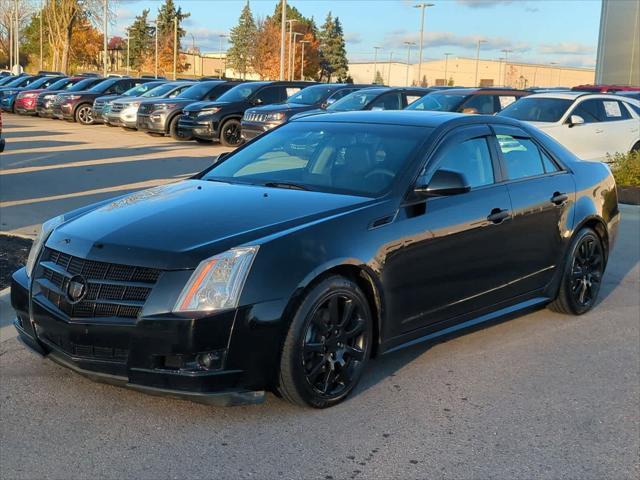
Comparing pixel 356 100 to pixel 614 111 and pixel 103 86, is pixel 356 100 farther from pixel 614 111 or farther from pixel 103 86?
pixel 103 86

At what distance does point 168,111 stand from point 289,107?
4.82 metres

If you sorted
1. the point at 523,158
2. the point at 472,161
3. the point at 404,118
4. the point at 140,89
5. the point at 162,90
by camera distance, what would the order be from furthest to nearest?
the point at 140,89
the point at 162,90
the point at 523,158
the point at 404,118
the point at 472,161

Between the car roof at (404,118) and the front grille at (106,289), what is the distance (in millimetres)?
2319

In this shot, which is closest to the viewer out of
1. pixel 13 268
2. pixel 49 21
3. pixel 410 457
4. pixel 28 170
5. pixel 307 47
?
pixel 410 457

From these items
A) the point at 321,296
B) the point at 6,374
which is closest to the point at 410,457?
the point at 321,296

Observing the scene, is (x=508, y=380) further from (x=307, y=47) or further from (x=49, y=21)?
(x=307, y=47)

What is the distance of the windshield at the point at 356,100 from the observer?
A: 18.1 m

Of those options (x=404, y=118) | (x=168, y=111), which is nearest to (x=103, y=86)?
(x=168, y=111)

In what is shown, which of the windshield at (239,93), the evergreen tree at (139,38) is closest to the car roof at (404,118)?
the windshield at (239,93)

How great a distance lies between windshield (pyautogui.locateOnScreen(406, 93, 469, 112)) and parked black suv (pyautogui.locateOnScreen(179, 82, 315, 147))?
576cm

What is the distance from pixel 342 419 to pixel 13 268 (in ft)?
12.0

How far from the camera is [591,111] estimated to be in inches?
603

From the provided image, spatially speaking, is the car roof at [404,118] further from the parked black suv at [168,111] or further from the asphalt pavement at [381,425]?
the parked black suv at [168,111]

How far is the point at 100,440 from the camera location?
391 centimetres
